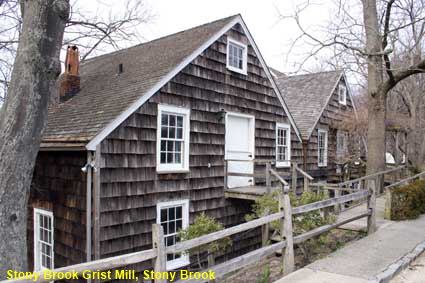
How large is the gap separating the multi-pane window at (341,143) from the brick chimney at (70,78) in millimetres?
12818

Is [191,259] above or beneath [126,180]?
beneath

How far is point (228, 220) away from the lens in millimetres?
10633

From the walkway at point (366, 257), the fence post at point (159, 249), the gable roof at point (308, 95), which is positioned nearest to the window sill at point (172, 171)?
the walkway at point (366, 257)

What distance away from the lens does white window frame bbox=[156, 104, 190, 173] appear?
8.45m

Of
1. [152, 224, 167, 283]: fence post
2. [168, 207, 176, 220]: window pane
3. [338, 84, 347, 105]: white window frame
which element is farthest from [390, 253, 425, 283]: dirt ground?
[338, 84, 347, 105]: white window frame

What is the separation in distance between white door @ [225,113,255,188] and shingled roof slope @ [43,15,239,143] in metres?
2.51

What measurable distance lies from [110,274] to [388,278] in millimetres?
5185

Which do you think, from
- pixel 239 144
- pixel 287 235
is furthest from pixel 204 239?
pixel 239 144

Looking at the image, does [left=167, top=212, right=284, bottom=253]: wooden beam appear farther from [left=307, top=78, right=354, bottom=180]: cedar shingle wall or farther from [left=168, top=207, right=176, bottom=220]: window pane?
[left=307, top=78, right=354, bottom=180]: cedar shingle wall

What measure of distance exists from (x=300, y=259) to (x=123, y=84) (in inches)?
238

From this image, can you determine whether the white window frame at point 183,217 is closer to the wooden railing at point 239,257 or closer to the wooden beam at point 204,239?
the wooden railing at point 239,257

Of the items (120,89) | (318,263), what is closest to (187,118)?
(120,89)

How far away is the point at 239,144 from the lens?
11172mm

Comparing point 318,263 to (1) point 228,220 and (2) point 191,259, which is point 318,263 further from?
(1) point 228,220
